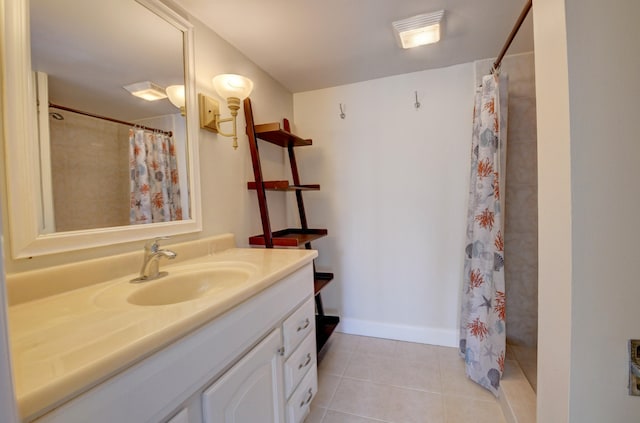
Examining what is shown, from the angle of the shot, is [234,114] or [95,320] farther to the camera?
[234,114]

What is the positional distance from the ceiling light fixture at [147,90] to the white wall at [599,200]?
140cm

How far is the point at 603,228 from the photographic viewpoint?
67cm

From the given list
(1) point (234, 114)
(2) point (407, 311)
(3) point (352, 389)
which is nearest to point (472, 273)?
(2) point (407, 311)

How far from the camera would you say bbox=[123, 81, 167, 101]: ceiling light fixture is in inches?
41.7

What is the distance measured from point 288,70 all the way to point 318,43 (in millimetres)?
382

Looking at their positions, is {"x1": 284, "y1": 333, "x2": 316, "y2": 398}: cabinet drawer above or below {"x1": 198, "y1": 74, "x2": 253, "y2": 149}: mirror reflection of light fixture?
below

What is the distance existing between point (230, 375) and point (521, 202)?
198 centimetres

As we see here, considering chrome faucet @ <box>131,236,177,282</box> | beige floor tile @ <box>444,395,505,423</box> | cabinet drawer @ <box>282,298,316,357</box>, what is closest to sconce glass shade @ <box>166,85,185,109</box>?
chrome faucet @ <box>131,236,177,282</box>

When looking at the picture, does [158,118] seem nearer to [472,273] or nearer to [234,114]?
[234,114]

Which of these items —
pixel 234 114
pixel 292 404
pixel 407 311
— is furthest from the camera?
pixel 407 311

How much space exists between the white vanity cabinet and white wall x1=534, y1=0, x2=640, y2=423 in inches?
34.6

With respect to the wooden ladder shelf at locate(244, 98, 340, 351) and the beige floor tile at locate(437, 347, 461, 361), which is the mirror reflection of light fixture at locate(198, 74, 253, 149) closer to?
the wooden ladder shelf at locate(244, 98, 340, 351)

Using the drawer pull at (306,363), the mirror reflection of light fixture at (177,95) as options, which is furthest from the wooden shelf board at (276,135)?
the drawer pull at (306,363)

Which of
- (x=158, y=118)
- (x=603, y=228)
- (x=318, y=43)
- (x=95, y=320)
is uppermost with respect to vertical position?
(x=318, y=43)
